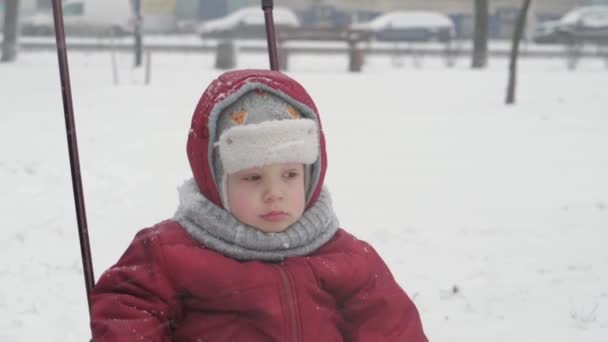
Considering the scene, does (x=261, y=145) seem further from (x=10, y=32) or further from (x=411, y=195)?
(x=10, y=32)

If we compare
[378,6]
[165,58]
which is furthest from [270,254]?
[378,6]

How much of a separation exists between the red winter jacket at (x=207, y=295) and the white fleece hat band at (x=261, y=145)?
0.25 m

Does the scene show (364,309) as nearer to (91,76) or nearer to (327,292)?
(327,292)

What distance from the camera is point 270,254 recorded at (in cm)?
218

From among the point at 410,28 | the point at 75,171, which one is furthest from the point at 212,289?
the point at 410,28

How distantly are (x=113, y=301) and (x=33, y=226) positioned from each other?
3.65m

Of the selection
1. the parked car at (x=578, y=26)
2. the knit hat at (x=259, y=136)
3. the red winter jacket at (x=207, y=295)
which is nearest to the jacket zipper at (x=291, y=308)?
the red winter jacket at (x=207, y=295)

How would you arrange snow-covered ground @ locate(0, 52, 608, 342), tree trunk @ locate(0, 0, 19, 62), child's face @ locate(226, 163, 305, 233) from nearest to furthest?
child's face @ locate(226, 163, 305, 233) → snow-covered ground @ locate(0, 52, 608, 342) → tree trunk @ locate(0, 0, 19, 62)

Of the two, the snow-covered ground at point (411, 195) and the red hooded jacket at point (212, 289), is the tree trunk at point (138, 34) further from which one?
the red hooded jacket at point (212, 289)

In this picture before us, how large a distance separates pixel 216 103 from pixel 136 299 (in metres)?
0.52

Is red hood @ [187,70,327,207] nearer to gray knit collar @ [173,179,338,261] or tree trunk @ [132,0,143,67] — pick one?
gray knit collar @ [173,179,338,261]

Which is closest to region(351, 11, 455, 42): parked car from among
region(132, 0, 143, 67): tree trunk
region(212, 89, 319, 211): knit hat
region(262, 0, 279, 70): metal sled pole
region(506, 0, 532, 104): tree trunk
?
region(132, 0, 143, 67): tree trunk

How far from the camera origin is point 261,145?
6.91 ft

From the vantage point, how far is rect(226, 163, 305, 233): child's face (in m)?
2.14
